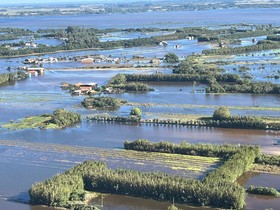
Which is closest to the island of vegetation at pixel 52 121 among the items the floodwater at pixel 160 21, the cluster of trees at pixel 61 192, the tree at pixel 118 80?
the tree at pixel 118 80

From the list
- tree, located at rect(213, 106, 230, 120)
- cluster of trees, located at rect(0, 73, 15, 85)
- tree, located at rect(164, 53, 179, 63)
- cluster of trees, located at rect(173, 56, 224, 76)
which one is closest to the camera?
tree, located at rect(213, 106, 230, 120)

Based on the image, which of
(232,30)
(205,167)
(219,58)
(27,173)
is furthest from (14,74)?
(232,30)

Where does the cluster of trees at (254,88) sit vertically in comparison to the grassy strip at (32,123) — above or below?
above

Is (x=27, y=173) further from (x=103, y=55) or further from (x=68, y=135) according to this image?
(x=103, y=55)

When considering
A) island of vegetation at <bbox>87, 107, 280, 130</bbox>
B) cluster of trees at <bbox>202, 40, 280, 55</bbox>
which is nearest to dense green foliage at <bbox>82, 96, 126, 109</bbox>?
island of vegetation at <bbox>87, 107, 280, 130</bbox>

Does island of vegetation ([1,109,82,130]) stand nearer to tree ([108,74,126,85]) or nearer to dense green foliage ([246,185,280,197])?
tree ([108,74,126,85])

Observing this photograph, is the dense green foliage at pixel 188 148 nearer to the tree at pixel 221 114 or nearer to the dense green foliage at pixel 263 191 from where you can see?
the dense green foliage at pixel 263 191

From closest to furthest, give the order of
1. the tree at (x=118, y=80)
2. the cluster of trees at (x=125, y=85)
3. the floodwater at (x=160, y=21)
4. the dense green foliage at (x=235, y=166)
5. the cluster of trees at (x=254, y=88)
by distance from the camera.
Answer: the dense green foliage at (x=235, y=166)
the cluster of trees at (x=254, y=88)
the cluster of trees at (x=125, y=85)
the tree at (x=118, y=80)
the floodwater at (x=160, y=21)
